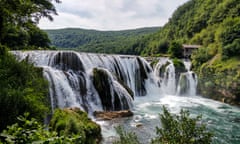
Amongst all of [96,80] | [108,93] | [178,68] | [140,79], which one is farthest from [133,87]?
[178,68]

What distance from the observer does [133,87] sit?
75.9ft

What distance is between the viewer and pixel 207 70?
26688 millimetres

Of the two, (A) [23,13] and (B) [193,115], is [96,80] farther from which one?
(A) [23,13]

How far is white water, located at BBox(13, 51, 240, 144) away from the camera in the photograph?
13086 mm

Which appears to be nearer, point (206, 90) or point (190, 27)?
point (206, 90)

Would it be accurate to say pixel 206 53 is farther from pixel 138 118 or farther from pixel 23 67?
pixel 23 67

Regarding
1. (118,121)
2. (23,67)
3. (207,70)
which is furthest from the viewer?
(207,70)

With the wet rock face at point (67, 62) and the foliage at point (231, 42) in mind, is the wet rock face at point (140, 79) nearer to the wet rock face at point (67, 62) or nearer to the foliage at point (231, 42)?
the wet rock face at point (67, 62)

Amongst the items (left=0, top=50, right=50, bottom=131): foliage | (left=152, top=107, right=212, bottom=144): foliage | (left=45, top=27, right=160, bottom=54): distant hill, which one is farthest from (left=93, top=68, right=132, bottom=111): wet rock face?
(left=45, top=27, right=160, bottom=54): distant hill

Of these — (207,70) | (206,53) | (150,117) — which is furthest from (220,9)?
(150,117)

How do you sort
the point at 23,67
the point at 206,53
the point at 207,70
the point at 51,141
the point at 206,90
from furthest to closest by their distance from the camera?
the point at 206,53, the point at 207,70, the point at 206,90, the point at 23,67, the point at 51,141

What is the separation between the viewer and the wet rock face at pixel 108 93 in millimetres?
16391

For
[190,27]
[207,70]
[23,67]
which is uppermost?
[190,27]

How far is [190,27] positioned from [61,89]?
160ft
